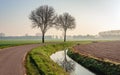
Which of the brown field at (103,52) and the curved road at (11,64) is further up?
the curved road at (11,64)

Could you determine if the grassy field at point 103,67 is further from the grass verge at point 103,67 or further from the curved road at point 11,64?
the curved road at point 11,64

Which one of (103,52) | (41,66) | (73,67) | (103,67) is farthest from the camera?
(103,52)

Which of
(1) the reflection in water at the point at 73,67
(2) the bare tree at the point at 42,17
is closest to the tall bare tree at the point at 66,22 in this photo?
(2) the bare tree at the point at 42,17

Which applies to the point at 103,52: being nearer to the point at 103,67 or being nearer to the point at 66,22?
the point at 103,67

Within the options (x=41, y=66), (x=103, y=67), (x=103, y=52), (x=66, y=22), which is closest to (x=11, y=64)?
(x=41, y=66)

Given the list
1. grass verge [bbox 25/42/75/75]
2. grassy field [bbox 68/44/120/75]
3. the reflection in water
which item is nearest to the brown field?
grassy field [bbox 68/44/120/75]

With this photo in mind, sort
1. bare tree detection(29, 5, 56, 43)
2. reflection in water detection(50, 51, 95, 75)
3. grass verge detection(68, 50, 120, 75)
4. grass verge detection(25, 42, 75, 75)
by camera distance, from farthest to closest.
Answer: bare tree detection(29, 5, 56, 43) < reflection in water detection(50, 51, 95, 75) < grass verge detection(68, 50, 120, 75) < grass verge detection(25, 42, 75, 75)

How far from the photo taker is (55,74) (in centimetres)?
2116

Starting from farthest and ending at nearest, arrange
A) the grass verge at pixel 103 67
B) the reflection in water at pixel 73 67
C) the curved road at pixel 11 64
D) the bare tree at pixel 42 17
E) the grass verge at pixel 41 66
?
the bare tree at pixel 42 17
the reflection in water at pixel 73 67
the grass verge at pixel 103 67
the grass verge at pixel 41 66
the curved road at pixel 11 64

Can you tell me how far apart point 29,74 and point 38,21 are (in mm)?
75409

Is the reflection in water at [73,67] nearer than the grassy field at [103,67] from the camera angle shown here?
No

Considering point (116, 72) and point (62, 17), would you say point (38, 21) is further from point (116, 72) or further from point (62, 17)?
point (116, 72)

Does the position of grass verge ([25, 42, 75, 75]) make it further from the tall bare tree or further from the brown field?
the tall bare tree


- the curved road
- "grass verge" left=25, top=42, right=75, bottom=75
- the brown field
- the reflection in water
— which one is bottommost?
the reflection in water
